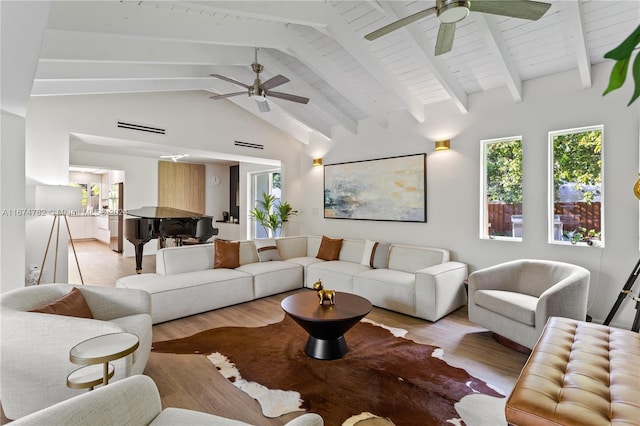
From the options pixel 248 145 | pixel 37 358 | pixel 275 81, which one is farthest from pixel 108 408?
pixel 248 145

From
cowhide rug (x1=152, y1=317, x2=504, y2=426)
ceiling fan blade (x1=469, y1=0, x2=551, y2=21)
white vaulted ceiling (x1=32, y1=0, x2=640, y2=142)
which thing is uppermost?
white vaulted ceiling (x1=32, y1=0, x2=640, y2=142)

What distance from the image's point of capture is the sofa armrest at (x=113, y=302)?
263 centimetres

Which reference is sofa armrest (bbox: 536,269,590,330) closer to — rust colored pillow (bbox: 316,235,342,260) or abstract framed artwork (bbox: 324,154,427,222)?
abstract framed artwork (bbox: 324,154,427,222)

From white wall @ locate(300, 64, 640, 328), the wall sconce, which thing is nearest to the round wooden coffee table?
white wall @ locate(300, 64, 640, 328)

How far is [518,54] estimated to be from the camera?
3658 mm

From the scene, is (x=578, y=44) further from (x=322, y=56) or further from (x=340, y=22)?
(x=322, y=56)

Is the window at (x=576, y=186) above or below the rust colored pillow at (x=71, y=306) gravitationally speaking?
above

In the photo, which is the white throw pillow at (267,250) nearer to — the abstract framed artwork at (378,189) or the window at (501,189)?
the abstract framed artwork at (378,189)

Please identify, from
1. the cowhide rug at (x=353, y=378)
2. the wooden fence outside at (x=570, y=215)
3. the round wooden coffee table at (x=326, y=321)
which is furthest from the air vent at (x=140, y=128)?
the wooden fence outside at (x=570, y=215)

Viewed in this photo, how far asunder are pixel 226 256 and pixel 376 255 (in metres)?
2.27

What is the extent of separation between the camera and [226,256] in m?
4.88

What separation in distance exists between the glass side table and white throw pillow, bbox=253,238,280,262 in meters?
3.39

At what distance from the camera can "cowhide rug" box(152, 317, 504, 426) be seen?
219cm

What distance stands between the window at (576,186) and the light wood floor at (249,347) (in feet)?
5.18
